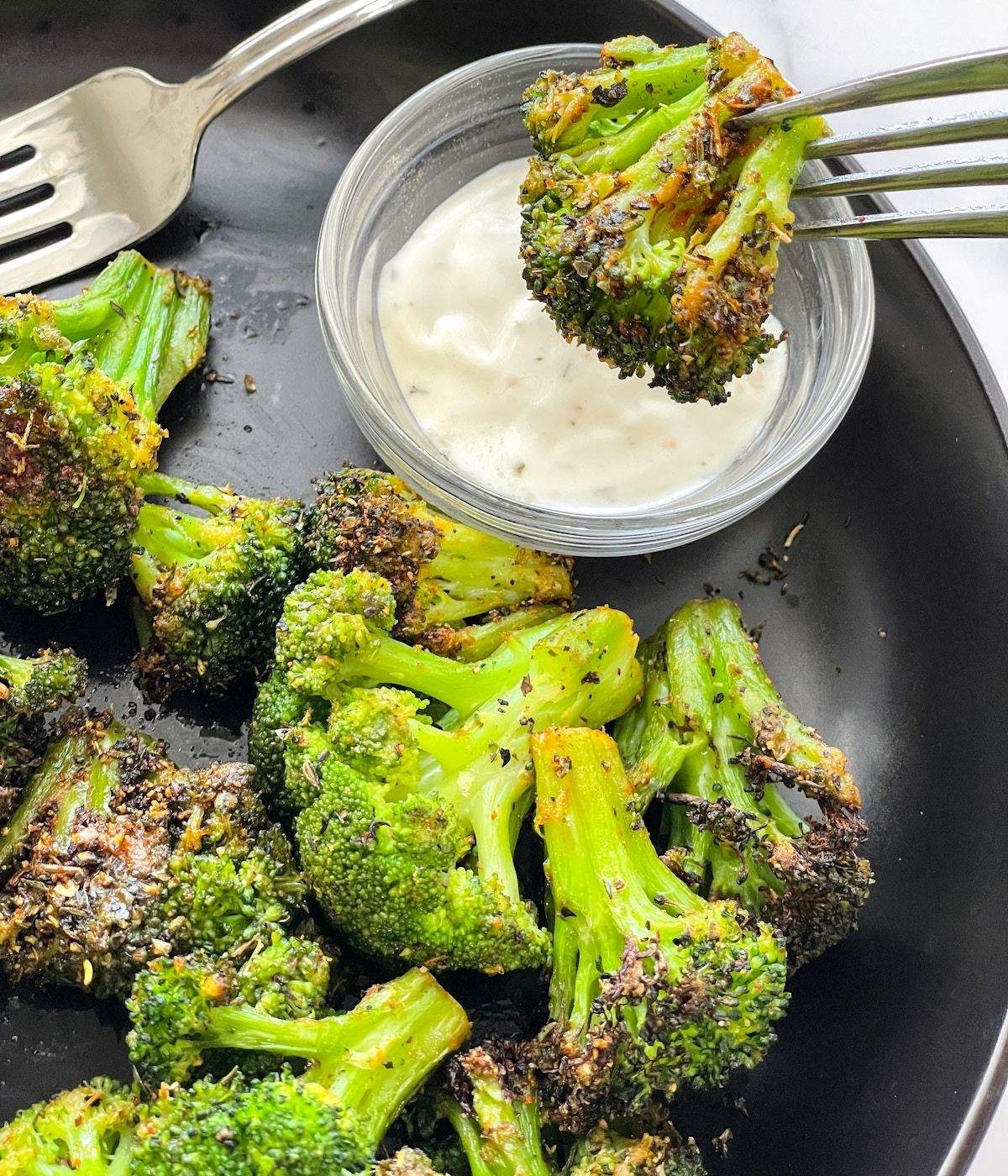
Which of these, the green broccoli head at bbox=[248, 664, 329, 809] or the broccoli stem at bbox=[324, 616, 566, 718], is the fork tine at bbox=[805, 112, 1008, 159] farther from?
the green broccoli head at bbox=[248, 664, 329, 809]

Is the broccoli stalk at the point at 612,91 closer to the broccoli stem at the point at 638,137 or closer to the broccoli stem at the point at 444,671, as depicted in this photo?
the broccoli stem at the point at 638,137

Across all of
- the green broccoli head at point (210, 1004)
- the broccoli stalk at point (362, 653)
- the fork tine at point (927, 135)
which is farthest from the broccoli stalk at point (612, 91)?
the green broccoli head at point (210, 1004)

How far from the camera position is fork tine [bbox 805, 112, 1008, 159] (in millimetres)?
1394

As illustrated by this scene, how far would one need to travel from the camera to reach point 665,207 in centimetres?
175

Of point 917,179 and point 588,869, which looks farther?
point 588,869

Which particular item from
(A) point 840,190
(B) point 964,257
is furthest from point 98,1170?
(B) point 964,257

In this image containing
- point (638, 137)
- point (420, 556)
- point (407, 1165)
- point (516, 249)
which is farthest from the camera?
point (516, 249)

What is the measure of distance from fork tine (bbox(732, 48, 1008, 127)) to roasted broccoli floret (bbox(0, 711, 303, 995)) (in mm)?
1320

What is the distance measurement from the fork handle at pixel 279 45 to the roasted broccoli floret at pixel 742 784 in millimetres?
1287

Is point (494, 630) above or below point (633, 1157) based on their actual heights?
above

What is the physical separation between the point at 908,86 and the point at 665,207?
0.39m

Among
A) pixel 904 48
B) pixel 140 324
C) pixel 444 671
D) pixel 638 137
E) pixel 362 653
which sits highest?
pixel 638 137

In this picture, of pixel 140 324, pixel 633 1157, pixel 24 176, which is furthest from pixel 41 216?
pixel 633 1157

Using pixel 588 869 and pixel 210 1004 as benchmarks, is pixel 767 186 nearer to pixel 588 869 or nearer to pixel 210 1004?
pixel 588 869
